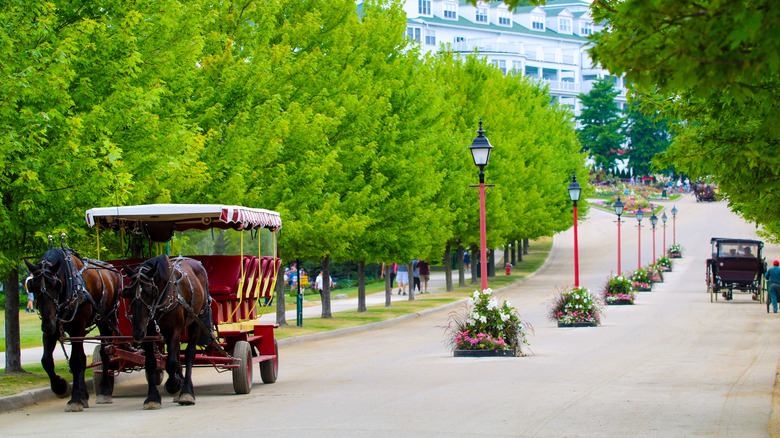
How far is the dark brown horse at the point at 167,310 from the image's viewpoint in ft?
38.4

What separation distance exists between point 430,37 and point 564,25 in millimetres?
34239

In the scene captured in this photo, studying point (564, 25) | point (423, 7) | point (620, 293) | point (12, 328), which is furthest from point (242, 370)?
point (564, 25)

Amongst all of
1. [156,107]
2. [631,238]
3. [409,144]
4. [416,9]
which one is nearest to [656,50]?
[156,107]

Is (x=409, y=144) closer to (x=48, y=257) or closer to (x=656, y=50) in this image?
(x=48, y=257)

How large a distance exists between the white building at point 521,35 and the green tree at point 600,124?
10.3 feet

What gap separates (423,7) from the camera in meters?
127

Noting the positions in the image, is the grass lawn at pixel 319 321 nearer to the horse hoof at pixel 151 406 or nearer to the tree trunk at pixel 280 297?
the tree trunk at pixel 280 297

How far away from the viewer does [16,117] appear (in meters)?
13.7

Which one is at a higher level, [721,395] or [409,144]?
[409,144]

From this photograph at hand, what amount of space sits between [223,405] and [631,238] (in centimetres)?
8004

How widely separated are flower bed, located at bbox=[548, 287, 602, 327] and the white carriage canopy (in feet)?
43.7

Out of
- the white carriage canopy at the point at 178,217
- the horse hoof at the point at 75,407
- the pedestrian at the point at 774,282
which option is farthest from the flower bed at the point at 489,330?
the pedestrian at the point at 774,282

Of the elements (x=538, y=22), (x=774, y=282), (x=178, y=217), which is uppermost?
(x=538, y=22)

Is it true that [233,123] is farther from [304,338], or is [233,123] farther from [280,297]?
[280,297]
